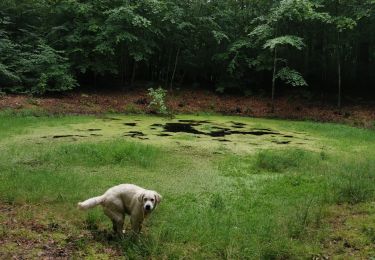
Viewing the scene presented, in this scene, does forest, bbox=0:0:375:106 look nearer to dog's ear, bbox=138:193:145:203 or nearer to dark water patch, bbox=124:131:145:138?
dark water patch, bbox=124:131:145:138

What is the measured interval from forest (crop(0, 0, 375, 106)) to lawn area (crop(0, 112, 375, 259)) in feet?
22.6

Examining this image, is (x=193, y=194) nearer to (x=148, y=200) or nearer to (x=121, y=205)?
(x=121, y=205)

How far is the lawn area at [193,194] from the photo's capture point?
486 cm

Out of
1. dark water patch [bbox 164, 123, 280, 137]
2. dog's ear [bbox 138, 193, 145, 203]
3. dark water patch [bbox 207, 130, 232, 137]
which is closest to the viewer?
dog's ear [bbox 138, 193, 145, 203]

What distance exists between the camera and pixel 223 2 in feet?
73.9

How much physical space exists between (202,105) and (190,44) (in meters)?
4.63

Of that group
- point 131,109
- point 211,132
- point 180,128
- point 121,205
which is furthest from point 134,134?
point 121,205

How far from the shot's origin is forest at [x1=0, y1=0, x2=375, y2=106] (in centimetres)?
1808

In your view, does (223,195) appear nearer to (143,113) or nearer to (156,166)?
(156,166)

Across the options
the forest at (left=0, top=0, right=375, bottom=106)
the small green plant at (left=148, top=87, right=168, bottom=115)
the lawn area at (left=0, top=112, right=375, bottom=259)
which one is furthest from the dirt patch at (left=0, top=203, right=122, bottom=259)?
the forest at (left=0, top=0, right=375, bottom=106)

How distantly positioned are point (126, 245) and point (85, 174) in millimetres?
2990

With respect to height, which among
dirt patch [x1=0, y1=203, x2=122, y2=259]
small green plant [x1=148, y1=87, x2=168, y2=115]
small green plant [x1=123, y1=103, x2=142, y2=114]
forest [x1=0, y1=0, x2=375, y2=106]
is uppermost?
forest [x1=0, y1=0, x2=375, y2=106]

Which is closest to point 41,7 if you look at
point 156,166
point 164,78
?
point 164,78

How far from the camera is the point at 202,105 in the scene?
19688 millimetres
